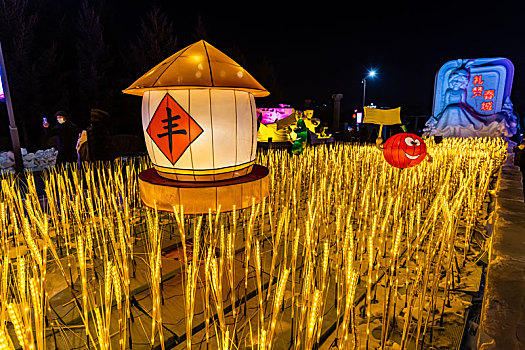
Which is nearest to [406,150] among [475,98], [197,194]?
[197,194]

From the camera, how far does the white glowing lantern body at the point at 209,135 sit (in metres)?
1.72

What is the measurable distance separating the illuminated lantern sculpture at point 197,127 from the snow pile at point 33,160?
24.2 ft

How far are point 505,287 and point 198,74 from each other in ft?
7.78

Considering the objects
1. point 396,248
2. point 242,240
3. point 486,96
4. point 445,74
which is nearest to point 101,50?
point 242,240

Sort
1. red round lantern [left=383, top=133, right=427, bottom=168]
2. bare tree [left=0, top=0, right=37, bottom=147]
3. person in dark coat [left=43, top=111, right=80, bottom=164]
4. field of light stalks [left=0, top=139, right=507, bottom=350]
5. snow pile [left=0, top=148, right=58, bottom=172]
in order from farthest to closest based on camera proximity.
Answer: bare tree [left=0, top=0, right=37, bottom=147], snow pile [left=0, top=148, right=58, bottom=172], person in dark coat [left=43, top=111, right=80, bottom=164], red round lantern [left=383, top=133, right=427, bottom=168], field of light stalks [left=0, top=139, right=507, bottom=350]

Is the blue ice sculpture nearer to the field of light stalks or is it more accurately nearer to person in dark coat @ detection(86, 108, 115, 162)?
the field of light stalks

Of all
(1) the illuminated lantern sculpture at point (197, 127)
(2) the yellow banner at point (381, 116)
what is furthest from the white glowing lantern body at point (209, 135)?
(2) the yellow banner at point (381, 116)

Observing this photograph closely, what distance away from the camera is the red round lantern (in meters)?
4.14

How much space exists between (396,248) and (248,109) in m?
1.29

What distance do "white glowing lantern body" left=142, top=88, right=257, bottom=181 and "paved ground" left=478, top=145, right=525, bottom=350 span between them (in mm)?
1644

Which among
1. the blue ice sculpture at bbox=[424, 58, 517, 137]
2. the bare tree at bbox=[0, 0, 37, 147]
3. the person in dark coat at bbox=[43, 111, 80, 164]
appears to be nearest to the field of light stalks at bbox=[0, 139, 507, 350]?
the person in dark coat at bbox=[43, 111, 80, 164]

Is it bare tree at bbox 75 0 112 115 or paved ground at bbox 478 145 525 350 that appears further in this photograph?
bare tree at bbox 75 0 112 115

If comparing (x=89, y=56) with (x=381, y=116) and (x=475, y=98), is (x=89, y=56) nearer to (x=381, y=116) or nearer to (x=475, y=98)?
(x=381, y=116)

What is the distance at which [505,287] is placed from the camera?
6.69 feet
